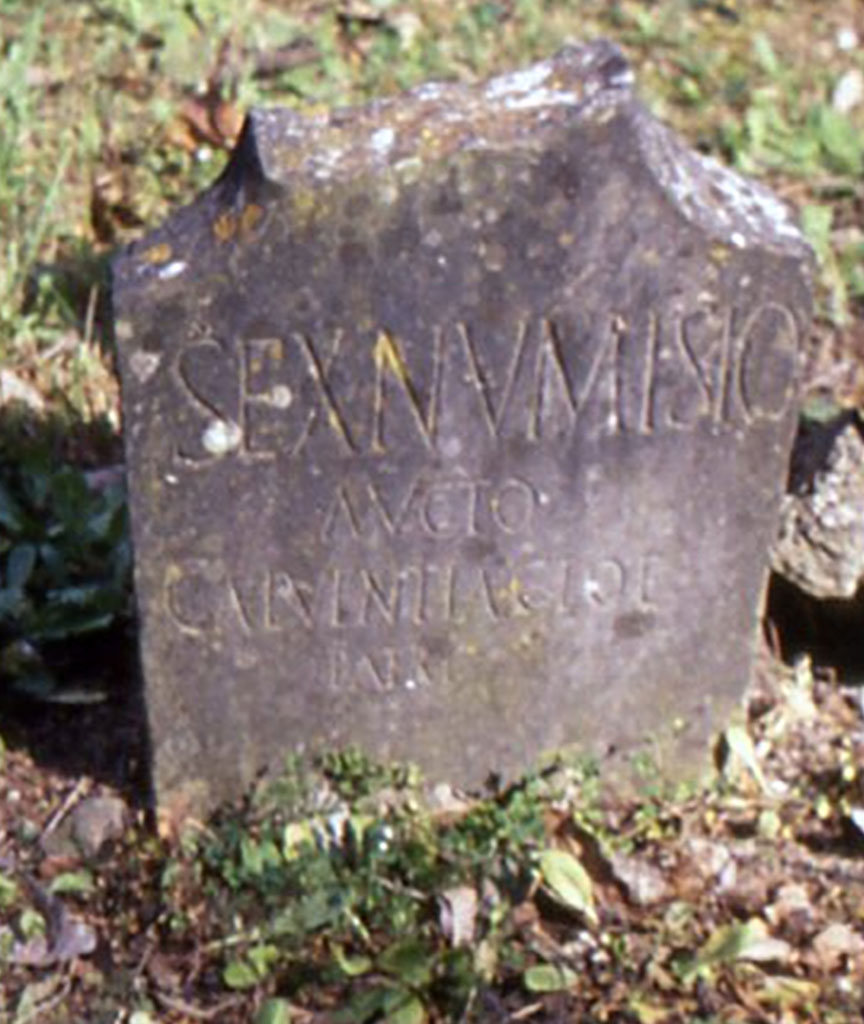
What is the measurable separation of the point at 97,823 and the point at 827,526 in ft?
4.86

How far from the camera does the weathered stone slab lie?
380cm

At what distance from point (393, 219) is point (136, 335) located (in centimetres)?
44

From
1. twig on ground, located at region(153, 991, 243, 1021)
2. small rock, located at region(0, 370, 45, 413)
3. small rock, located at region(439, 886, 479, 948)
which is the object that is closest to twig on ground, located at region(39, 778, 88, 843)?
twig on ground, located at region(153, 991, 243, 1021)

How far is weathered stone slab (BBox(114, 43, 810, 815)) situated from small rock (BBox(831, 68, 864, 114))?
257cm

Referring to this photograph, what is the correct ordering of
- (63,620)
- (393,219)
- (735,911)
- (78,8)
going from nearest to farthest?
(393,219), (735,911), (63,620), (78,8)

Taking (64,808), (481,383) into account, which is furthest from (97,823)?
(481,383)

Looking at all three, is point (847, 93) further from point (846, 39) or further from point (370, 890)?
point (370, 890)

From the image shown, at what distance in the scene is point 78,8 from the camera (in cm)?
656

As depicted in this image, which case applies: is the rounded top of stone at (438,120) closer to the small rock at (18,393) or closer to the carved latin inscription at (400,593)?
the carved latin inscription at (400,593)

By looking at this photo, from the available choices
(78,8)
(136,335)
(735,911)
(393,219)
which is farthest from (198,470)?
(78,8)

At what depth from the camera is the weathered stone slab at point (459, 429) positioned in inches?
150

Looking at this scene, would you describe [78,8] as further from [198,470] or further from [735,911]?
[735,911]

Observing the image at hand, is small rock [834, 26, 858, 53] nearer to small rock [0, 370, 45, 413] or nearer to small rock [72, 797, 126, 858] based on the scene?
small rock [0, 370, 45, 413]

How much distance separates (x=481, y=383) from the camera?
400 cm
